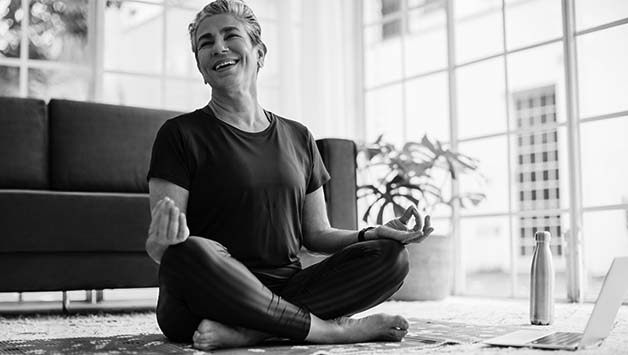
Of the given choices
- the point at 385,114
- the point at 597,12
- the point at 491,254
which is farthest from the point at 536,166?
the point at 597,12

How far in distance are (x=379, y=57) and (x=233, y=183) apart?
3484 mm

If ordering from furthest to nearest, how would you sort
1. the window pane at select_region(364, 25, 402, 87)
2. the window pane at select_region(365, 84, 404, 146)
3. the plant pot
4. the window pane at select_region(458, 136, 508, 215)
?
the window pane at select_region(458, 136, 508, 215)
the window pane at select_region(364, 25, 402, 87)
the window pane at select_region(365, 84, 404, 146)
the plant pot

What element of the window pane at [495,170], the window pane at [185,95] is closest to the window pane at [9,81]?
the window pane at [185,95]

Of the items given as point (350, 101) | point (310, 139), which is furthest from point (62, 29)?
point (310, 139)

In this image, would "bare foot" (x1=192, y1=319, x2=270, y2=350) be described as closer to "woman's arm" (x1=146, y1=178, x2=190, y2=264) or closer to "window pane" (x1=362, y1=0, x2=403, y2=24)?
"woman's arm" (x1=146, y1=178, x2=190, y2=264)

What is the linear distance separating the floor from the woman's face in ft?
2.15

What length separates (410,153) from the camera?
4.18m

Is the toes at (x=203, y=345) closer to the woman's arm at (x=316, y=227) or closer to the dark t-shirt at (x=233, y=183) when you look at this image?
the dark t-shirt at (x=233, y=183)

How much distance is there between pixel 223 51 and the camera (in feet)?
6.25

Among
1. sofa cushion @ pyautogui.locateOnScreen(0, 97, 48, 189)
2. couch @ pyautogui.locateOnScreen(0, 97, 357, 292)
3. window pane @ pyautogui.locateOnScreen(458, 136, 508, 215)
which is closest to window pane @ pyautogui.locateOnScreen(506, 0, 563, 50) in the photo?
window pane @ pyautogui.locateOnScreen(458, 136, 508, 215)

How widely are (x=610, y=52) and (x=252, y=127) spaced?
2.36 m

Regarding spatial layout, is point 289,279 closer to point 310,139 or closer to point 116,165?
point 310,139

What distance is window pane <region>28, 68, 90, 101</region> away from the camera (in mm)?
4761

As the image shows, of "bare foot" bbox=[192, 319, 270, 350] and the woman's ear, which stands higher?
the woman's ear
